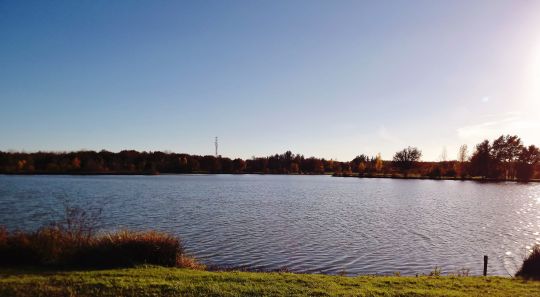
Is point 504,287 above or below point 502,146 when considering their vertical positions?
below

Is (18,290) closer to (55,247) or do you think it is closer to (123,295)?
(123,295)

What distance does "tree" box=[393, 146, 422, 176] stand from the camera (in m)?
169

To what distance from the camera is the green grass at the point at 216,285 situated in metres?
11.5

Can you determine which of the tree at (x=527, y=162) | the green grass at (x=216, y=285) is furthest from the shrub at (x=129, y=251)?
the tree at (x=527, y=162)

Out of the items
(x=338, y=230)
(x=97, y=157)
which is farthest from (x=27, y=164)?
(x=338, y=230)

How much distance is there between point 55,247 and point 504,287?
1764 centimetres

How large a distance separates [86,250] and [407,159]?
170644 millimetres

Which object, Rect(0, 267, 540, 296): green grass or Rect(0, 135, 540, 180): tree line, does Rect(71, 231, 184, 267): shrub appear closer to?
Rect(0, 267, 540, 296): green grass

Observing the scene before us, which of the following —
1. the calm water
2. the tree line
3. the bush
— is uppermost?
the tree line

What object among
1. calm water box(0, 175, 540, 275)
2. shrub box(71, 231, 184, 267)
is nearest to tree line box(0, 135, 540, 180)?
calm water box(0, 175, 540, 275)

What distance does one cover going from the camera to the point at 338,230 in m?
33.2

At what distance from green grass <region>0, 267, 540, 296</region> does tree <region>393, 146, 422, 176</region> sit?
16280 centimetres

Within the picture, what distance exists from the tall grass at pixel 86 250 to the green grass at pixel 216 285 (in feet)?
4.59

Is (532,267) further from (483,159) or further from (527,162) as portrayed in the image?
(527,162)
